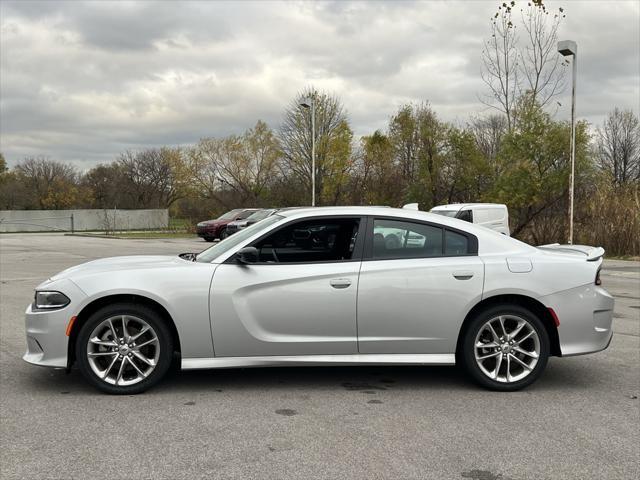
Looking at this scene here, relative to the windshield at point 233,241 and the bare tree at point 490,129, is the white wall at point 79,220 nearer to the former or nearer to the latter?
the bare tree at point 490,129

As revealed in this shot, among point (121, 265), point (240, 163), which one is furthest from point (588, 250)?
point (240, 163)

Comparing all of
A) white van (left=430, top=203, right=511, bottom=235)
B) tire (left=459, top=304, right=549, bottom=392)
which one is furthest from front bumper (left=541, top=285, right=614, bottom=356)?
white van (left=430, top=203, right=511, bottom=235)

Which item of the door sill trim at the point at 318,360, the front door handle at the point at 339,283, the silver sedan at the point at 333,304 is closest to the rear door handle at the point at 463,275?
the silver sedan at the point at 333,304

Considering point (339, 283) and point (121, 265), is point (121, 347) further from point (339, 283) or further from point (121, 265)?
point (339, 283)

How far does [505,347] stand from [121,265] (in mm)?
3191

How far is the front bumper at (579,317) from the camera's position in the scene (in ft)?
16.9

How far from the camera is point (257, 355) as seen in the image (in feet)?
16.2

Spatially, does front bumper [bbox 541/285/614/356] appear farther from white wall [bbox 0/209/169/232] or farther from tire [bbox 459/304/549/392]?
white wall [bbox 0/209/169/232]

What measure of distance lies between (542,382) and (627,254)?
19.2 m

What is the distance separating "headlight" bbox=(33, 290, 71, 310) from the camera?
15.8ft

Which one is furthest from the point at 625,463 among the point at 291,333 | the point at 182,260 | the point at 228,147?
the point at 228,147

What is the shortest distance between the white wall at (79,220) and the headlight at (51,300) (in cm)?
5219

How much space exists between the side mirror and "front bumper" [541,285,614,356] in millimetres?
2355

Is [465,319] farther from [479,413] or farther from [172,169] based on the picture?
[172,169]
